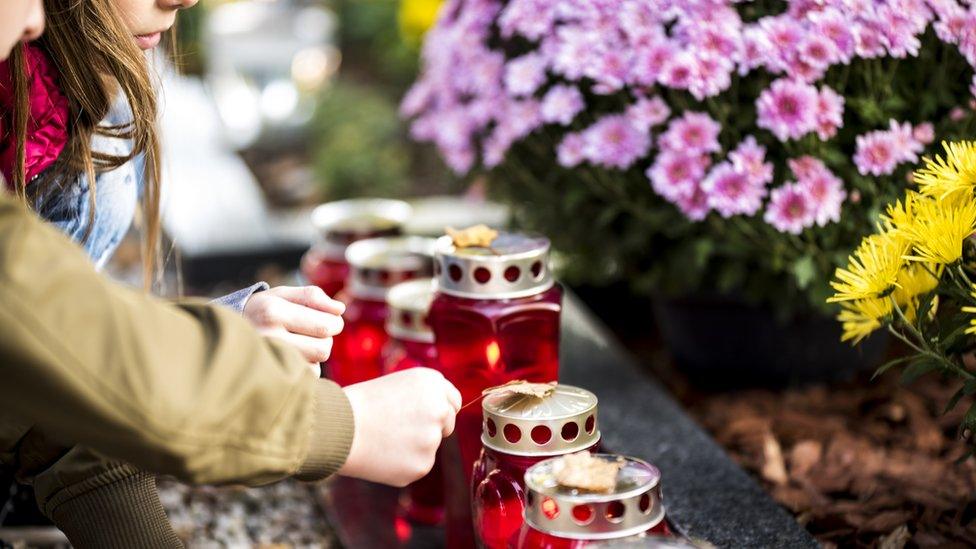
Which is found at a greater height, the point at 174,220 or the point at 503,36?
the point at 503,36

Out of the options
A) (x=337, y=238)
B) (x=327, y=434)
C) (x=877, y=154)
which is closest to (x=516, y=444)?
(x=327, y=434)

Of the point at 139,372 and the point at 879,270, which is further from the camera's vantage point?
the point at 879,270

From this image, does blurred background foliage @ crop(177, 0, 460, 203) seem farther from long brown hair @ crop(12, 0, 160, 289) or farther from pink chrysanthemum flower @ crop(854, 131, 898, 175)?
pink chrysanthemum flower @ crop(854, 131, 898, 175)

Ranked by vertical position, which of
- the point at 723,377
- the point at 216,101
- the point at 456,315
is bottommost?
the point at 216,101

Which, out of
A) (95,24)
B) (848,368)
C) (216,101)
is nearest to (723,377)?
(848,368)

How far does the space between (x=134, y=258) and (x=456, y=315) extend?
3.34 m

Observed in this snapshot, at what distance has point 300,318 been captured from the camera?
1536 millimetres

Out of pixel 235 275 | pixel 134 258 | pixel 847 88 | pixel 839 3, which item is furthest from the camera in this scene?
pixel 134 258

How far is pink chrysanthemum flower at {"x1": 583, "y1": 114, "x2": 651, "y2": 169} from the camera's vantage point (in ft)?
7.61

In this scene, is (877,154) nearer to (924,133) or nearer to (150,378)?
(924,133)

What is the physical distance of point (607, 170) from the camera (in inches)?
96.1

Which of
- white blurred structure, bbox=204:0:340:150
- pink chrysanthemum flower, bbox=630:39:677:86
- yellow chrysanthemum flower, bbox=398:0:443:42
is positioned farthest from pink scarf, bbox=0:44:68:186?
white blurred structure, bbox=204:0:340:150

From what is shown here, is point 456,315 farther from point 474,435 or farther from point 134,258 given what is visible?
point 134,258

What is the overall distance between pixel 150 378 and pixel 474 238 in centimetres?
83
